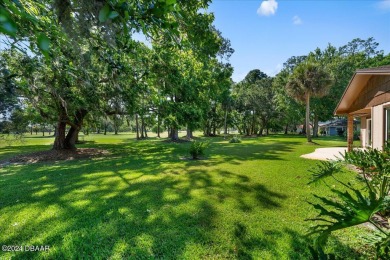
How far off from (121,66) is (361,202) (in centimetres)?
453

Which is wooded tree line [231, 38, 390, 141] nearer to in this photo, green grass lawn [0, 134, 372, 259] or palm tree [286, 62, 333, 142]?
palm tree [286, 62, 333, 142]

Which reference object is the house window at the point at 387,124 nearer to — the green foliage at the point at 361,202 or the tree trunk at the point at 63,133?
the green foliage at the point at 361,202

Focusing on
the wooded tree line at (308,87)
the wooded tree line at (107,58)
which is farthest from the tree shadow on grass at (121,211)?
the wooded tree line at (308,87)

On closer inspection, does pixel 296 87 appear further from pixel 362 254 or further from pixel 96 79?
pixel 362 254

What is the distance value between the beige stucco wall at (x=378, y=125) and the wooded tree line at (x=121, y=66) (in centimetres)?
650

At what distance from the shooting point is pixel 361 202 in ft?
4.96

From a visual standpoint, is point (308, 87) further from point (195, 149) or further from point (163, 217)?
point (163, 217)

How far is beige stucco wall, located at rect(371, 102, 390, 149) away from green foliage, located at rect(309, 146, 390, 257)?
5.27m

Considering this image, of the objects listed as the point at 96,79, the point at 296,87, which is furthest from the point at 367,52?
the point at 96,79

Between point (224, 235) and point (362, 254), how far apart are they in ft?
6.16

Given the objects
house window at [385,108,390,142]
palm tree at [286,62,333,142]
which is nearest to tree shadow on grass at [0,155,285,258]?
house window at [385,108,390,142]

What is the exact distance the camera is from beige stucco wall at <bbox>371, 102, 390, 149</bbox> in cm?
761

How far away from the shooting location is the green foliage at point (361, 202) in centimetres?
145

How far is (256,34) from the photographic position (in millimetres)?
9234
